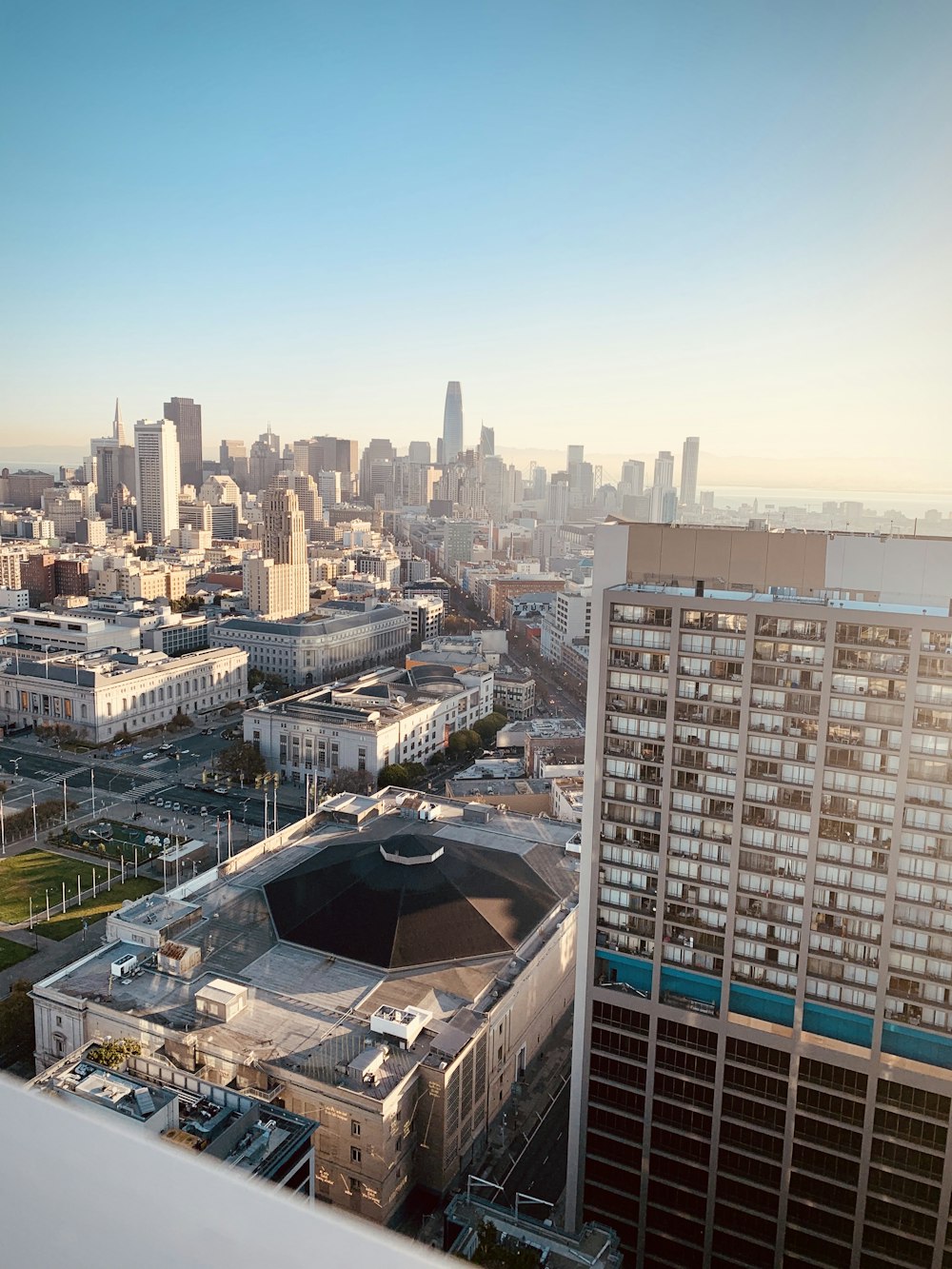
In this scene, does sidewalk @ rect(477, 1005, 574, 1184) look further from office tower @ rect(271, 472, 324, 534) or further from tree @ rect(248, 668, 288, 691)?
office tower @ rect(271, 472, 324, 534)

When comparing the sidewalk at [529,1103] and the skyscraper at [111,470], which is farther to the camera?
the skyscraper at [111,470]

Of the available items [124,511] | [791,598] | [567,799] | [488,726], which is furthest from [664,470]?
[124,511]

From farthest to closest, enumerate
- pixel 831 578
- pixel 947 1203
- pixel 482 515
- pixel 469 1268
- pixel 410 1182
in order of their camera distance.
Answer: pixel 482 515 < pixel 410 1182 < pixel 831 578 < pixel 947 1203 < pixel 469 1268

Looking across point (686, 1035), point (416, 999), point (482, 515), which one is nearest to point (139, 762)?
point (416, 999)

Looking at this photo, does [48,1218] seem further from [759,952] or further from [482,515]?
[482,515]

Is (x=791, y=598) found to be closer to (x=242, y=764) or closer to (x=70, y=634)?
(x=242, y=764)

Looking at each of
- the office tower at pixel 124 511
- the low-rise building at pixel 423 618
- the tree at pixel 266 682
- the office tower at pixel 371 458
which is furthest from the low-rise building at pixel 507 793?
the office tower at pixel 371 458

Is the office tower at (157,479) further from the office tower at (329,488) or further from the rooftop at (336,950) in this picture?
the rooftop at (336,950)
